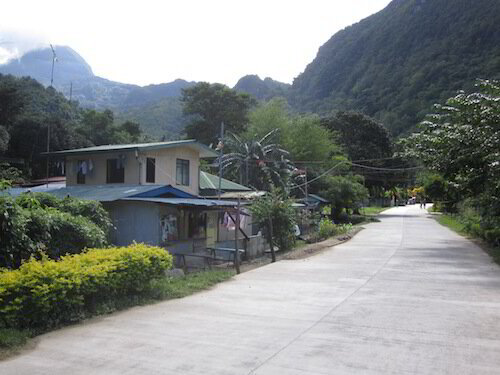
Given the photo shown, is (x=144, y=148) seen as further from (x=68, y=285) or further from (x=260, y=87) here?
(x=260, y=87)

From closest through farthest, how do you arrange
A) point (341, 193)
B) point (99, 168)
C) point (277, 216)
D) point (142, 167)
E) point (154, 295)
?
point (154, 295) < point (277, 216) < point (142, 167) < point (99, 168) < point (341, 193)

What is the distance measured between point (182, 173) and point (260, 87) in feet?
313

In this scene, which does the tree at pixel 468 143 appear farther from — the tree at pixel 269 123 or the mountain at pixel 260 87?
the mountain at pixel 260 87

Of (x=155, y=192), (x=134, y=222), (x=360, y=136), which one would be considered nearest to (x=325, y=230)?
(x=155, y=192)

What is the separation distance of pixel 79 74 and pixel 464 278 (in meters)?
143

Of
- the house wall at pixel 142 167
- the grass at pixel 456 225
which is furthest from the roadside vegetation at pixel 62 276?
the grass at pixel 456 225

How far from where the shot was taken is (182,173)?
25141mm

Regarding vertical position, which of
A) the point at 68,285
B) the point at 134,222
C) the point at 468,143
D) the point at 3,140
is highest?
the point at 3,140

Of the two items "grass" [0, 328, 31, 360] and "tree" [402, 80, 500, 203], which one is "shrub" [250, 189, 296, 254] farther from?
"grass" [0, 328, 31, 360]

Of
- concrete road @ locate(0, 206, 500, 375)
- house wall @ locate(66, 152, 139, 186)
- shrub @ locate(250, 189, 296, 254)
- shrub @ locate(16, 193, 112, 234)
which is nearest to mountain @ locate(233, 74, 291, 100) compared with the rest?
house wall @ locate(66, 152, 139, 186)

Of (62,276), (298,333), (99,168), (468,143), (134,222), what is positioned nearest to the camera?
(298,333)

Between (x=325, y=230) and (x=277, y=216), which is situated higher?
(x=277, y=216)

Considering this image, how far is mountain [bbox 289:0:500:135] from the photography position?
235 feet

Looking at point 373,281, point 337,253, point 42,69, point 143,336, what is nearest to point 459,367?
point 143,336
